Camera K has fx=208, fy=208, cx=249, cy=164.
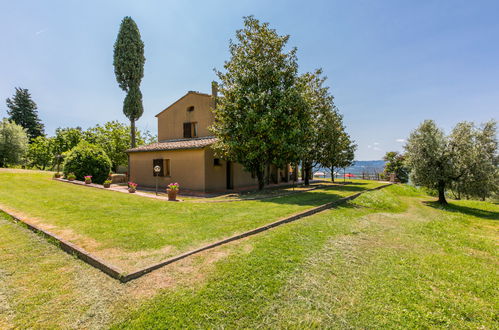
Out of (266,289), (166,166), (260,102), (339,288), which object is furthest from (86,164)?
(339,288)

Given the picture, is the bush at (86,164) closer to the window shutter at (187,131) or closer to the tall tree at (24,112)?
the window shutter at (187,131)

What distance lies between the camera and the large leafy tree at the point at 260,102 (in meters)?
11.9

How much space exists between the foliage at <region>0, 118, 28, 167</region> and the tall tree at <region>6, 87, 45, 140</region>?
42.1ft

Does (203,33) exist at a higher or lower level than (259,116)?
higher

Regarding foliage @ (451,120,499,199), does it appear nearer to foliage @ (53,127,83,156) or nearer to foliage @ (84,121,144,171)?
foliage @ (84,121,144,171)

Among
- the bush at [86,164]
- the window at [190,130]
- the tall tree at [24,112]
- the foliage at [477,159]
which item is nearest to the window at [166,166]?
the window at [190,130]

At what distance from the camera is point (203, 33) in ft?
43.7

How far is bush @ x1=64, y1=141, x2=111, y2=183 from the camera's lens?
48.5 ft

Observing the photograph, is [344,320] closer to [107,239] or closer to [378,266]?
[378,266]

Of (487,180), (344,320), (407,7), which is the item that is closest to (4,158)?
(344,320)

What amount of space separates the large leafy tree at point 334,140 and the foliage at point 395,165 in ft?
42.3

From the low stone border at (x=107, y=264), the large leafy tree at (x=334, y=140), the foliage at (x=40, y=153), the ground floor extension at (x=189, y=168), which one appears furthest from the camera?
the foliage at (x=40, y=153)

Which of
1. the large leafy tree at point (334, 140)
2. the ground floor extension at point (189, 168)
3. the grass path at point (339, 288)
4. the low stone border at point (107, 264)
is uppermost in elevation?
the large leafy tree at point (334, 140)

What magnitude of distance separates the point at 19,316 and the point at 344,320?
3744 mm
